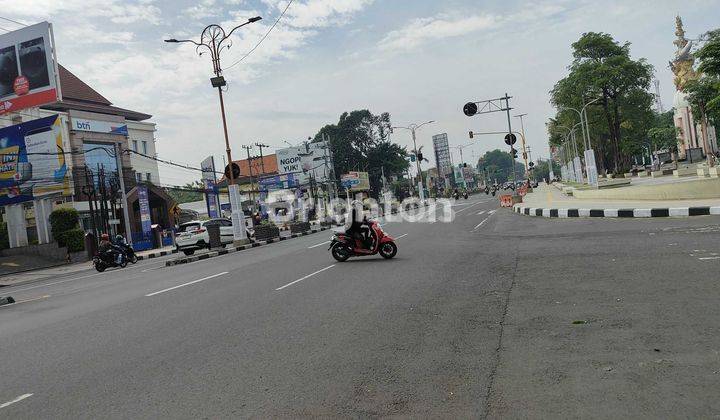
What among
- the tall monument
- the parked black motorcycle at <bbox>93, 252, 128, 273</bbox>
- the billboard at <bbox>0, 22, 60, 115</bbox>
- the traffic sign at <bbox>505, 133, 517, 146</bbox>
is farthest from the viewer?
the tall monument

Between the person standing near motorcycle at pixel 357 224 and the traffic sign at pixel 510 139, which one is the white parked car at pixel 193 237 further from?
the traffic sign at pixel 510 139

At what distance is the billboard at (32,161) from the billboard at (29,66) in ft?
15.2

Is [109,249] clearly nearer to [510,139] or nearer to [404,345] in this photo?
[404,345]

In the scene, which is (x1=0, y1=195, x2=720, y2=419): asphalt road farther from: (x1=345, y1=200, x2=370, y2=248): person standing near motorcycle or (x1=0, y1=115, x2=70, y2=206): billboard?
(x1=0, y1=115, x2=70, y2=206): billboard

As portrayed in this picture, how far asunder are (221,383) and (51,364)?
237 cm

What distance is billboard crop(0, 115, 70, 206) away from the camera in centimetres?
3434

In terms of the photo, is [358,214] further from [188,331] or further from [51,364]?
[51,364]

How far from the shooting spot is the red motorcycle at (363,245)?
12961 millimetres

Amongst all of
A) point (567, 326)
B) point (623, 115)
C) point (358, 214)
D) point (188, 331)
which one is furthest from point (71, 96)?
point (623, 115)

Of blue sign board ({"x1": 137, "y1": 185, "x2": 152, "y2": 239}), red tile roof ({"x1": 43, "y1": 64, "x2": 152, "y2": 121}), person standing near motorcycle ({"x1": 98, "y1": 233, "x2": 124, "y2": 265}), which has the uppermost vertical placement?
red tile roof ({"x1": 43, "y1": 64, "x2": 152, "y2": 121})

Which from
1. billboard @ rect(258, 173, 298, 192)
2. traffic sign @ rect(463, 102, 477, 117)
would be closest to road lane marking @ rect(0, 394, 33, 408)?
traffic sign @ rect(463, 102, 477, 117)

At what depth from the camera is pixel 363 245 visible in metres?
13.1

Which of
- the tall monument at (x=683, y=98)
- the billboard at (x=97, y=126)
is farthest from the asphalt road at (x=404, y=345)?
the tall monument at (x=683, y=98)

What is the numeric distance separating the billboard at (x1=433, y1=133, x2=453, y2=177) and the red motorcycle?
138944 millimetres
